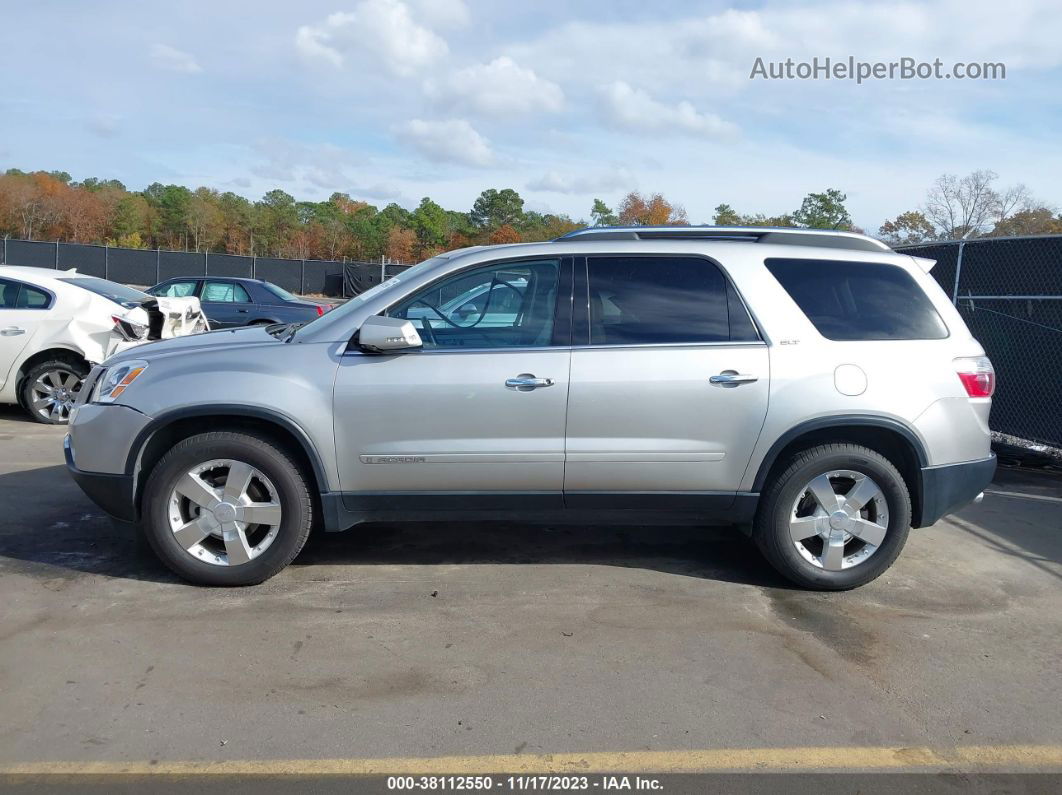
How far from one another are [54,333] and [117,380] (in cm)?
517

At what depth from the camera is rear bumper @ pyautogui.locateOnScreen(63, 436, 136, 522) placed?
475cm

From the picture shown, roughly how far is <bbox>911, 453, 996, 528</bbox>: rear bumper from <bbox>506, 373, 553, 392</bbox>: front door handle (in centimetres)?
212

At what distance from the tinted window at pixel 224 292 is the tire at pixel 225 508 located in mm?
12370

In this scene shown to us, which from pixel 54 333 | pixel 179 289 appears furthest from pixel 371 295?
pixel 179 289

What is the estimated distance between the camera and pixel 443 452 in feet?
15.6

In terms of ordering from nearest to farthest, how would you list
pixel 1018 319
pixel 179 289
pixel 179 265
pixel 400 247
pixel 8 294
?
pixel 1018 319, pixel 8 294, pixel 179 289, pixel 179 265, pixel 400 247

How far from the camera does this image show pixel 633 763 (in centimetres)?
328

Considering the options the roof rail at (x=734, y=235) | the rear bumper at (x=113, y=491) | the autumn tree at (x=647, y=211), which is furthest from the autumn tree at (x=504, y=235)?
the rear bumper at (x=113, y=491)

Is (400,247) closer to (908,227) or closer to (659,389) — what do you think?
(908,227)

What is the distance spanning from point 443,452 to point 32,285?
6.76 m

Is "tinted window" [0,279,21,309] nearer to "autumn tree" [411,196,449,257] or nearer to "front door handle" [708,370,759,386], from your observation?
"front door handle" [708,370,759,386]

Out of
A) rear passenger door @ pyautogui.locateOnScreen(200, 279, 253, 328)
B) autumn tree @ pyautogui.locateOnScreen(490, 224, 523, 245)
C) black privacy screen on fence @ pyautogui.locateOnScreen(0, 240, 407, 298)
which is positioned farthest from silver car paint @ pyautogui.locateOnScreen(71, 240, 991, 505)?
autumn tree @ pyautogui.locateOnScreen(490, 224, 523, 245)

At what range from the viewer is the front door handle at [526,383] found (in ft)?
15.5

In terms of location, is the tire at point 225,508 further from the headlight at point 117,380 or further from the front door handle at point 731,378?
the front door handle at point 731,378
